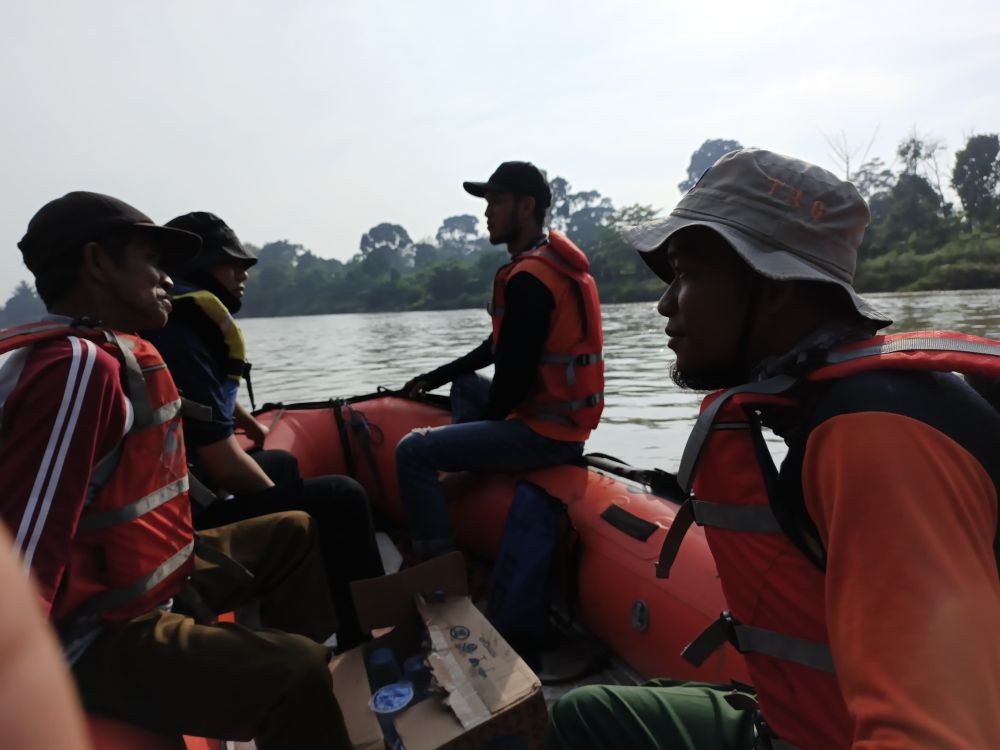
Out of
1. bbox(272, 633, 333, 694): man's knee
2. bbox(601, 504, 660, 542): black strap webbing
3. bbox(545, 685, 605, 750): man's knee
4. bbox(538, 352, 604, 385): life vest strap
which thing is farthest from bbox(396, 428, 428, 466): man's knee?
bbox(545, 685, 605, 750): man's knee

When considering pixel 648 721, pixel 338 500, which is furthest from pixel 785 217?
pixel 338 500

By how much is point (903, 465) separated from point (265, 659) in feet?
4.72

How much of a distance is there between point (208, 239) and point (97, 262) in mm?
1048

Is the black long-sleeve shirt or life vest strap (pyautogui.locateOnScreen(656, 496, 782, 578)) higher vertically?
the black long-sleeve shirt

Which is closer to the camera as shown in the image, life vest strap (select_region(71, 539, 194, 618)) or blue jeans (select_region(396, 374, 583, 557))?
life vest strap (select_region(71, 539, 194, 618))

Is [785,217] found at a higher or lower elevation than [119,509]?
higher

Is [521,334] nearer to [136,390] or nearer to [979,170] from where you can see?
[136,390]

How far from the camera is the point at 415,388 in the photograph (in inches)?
154

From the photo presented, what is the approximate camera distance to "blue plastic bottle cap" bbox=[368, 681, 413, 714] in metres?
1.73

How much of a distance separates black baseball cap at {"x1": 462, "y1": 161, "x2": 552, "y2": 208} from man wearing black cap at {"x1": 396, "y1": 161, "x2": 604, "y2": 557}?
0.30 metres

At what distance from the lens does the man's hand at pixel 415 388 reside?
12.7ft

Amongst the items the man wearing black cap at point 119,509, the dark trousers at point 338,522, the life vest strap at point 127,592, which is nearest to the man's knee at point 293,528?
the dark trousers at point 338,522

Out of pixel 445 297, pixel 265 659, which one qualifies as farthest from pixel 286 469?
pixel 445 297

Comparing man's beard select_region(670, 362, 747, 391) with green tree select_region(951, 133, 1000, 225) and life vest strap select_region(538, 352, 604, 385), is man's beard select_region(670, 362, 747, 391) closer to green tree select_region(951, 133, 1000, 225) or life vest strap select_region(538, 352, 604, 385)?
life vest strap select_region(538, 352, 604, 385)
